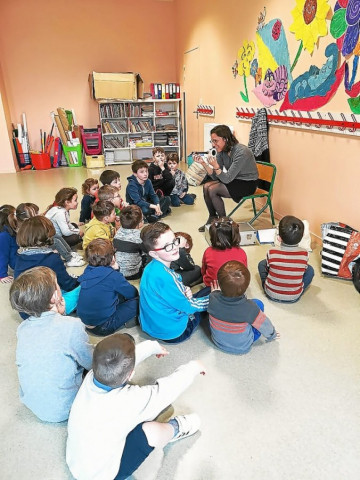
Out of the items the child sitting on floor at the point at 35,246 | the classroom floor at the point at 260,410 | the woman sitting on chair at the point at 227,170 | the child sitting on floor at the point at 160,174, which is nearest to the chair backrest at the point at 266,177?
the woman sitting on chair at the point at 227,170

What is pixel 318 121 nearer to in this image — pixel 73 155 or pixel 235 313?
pixel 235 313

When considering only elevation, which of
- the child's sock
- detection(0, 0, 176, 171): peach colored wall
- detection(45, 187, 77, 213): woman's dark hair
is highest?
detection(0, 0, 176, 171): peach colored wall

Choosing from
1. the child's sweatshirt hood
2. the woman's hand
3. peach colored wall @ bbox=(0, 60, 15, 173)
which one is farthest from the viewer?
peach colored wall @ bbox=(0, 60, 15, 173)

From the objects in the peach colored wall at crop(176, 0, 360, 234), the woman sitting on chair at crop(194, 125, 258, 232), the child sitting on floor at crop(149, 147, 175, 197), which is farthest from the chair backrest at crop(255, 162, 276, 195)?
the child sitting on floor at crop(149, 147, 175, 197)

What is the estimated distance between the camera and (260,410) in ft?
5.00

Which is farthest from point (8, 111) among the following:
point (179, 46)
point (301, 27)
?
point (301, 27)

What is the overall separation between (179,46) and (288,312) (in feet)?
22.9

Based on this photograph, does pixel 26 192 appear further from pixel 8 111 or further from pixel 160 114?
pixel 160 114

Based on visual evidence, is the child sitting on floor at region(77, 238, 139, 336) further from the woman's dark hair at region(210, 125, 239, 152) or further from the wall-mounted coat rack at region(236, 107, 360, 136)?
the wall-mounted coat rack at region(236, 107, 360, 136)

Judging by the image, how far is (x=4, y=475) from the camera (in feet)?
4.26

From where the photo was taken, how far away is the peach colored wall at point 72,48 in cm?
697

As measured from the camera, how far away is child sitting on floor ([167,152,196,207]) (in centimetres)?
438

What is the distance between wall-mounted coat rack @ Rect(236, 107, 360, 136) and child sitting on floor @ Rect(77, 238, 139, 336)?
7.10ft

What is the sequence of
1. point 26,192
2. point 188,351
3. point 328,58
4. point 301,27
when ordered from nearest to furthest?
point 188,351 < point 328,58 < point 301,27 < point 26,192
